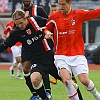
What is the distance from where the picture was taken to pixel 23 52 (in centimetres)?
1097

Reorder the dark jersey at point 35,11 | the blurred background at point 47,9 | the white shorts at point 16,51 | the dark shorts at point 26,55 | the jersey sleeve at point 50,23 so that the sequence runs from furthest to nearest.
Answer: the blurred background at point 47,9, the white shorts at point 16,51, the dark jersey at point 35,11, the dark shorts at point 26,55, the jersey sleeve at point 50,23

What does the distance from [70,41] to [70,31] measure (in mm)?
200

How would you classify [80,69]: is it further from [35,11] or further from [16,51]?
[16,51]

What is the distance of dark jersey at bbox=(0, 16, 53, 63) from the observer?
10.4 meters

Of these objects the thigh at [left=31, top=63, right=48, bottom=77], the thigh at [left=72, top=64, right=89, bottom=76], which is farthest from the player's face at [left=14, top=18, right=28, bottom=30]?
the thigh at [left=72, top=64, right=89, bottom=76]

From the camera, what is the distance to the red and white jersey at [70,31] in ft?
30.9

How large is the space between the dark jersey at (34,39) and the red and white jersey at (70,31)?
951 millimetres

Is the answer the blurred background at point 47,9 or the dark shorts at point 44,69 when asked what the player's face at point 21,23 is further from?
the blurred background at point 47,9

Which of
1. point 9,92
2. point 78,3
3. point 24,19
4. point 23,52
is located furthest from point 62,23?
Answer: point 78,3

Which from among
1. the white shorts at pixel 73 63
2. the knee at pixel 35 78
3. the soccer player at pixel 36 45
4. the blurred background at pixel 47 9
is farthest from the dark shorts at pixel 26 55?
the blurred background at pixel 47 9

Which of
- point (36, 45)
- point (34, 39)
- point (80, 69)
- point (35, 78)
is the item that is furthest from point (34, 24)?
point (80, 69)

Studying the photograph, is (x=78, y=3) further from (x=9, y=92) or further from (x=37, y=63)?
(x=37, y=63)

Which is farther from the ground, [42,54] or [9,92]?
[42,54]

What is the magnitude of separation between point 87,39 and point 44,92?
79.2 feet
